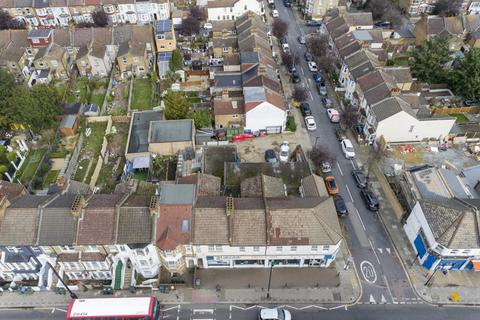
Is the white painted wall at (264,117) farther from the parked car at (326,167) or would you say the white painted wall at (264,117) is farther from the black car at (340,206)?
the black car at (340,206)

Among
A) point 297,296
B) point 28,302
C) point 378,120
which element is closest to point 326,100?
point 378,120

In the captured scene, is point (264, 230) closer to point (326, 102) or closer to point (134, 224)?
point (134, 224)

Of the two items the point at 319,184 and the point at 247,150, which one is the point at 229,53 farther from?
the point at 319,184

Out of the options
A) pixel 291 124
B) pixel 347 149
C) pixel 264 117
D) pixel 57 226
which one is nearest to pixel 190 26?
pixel 264 117

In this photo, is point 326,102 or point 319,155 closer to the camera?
point 319,155

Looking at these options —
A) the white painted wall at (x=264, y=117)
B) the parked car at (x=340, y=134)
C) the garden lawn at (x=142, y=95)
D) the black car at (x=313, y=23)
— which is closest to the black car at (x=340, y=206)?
the parked car at (x=340, y=134)

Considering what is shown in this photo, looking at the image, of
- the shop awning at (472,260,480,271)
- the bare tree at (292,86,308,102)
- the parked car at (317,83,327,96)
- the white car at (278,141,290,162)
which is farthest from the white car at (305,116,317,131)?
the shop awning at (472,260,480,271)
